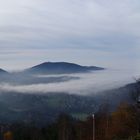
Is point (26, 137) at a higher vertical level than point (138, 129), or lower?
lower

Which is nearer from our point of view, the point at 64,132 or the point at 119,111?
the point at 119,111

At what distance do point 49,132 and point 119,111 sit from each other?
174ft

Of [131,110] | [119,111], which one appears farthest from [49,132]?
[131,110]

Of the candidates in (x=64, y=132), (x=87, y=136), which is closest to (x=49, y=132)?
(x=64, y=132)

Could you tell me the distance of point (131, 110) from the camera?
233 feet

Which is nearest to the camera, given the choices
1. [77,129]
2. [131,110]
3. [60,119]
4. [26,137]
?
[131,110]

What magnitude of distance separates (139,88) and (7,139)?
293 feet

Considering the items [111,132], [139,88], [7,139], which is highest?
[139,88]

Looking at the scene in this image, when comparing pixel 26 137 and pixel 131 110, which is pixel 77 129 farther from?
pixel 131 110

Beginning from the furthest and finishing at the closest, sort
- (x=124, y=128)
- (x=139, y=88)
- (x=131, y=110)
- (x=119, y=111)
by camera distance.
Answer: (x=119, y=111), (x=124, y=128), (x=131, y=110), (x=139, y=88)

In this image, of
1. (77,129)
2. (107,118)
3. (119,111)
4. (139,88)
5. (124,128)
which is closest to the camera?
(139,88)

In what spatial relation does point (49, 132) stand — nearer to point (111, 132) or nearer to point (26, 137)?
point (26, 137)

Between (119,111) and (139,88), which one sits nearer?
(139,88)

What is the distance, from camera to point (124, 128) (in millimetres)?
76500
